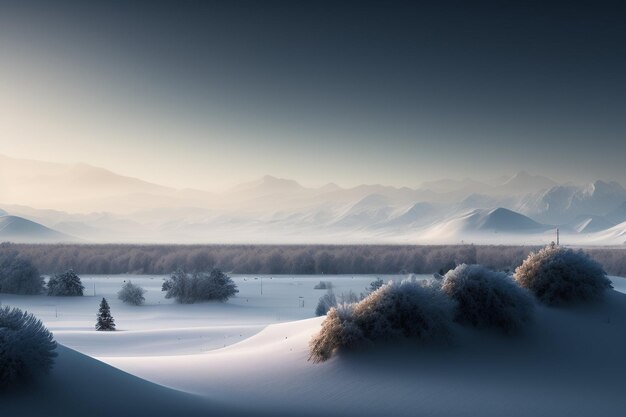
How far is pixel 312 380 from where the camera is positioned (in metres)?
12.8

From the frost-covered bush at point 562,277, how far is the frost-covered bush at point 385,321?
527 centimetres

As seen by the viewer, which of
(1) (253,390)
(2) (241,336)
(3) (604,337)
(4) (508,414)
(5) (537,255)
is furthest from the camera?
(2) (241,336)

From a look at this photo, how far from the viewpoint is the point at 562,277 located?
725 inches

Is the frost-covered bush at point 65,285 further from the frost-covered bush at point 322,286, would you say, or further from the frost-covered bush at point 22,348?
the frost-covered bush at point 22,348

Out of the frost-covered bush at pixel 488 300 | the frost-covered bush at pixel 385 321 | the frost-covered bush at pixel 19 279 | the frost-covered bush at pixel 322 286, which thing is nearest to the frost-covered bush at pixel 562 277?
the frost-covered bush at pixel 488 300

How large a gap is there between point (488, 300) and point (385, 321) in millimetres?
3207

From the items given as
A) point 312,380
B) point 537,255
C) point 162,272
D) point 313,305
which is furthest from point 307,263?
point 312,380

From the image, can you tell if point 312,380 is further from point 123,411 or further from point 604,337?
point 604,337

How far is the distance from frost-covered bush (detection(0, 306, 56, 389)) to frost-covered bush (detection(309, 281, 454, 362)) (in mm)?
6108

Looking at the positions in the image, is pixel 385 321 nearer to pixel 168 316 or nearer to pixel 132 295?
pixel 168 316

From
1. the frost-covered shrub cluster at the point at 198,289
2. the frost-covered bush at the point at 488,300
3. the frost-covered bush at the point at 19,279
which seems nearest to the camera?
the frost-covered bush at the point at 488,300

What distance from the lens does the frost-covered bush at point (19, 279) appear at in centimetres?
5794

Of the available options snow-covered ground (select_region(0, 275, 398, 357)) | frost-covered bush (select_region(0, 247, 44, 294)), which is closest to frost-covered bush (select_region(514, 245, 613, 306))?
snow-covered ground (select_region(0, 275, 398, 357))

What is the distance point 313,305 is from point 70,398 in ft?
139
